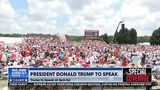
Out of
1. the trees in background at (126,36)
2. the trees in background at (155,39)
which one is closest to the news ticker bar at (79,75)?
the trees in background at (126,36)

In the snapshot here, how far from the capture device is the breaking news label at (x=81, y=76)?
2300cm

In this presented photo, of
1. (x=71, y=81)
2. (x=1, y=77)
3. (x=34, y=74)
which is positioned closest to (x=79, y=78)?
(x=71, y=81)

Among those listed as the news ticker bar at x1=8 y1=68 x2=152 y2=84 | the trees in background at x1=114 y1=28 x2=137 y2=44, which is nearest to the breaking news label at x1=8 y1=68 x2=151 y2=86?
the news ticker bar at x1=8 y1=68 x2=152 y2=84

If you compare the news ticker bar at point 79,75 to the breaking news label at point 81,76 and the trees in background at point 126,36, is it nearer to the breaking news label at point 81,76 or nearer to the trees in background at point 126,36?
the breaking news label at point 81,76

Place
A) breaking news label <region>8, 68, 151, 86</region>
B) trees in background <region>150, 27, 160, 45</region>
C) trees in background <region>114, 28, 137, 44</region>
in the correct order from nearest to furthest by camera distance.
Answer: breaking news label <region>8, 68, 151, 86</region>
trees in background <region>114, 28, 137, 44</region>
trees in background <region>150, 27, 160, 45</region>

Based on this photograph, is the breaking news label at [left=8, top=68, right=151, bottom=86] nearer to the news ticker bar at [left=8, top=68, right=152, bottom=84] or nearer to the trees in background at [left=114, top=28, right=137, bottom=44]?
the news ticker bar at [left=8, top=68, right=152, bottom=84]

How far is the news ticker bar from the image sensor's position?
23.0m

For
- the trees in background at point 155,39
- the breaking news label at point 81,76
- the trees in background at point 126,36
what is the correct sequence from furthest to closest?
the trees in background at point 155,39, the trees in background at point 126,36, the breaking news label at point 81,76

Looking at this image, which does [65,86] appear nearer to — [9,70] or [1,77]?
[9,70]

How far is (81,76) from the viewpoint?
23.2 m

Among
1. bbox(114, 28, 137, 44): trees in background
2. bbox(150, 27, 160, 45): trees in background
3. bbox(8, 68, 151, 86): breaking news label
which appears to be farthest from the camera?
bbox(150, 27, 160, 45): trees in background

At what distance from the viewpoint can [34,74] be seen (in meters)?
23.1

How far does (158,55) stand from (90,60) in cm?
998

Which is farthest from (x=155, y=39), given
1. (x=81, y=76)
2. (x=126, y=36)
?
(x=81, y=76)
